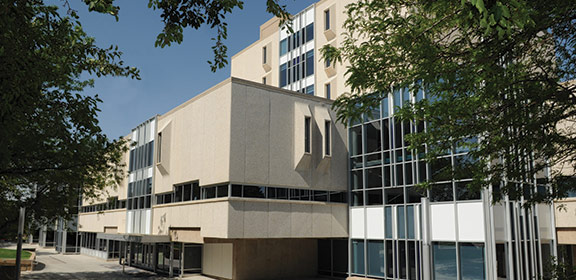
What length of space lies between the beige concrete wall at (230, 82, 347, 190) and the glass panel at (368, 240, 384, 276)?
376 centimetres

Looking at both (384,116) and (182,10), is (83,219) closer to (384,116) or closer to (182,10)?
(384,116)

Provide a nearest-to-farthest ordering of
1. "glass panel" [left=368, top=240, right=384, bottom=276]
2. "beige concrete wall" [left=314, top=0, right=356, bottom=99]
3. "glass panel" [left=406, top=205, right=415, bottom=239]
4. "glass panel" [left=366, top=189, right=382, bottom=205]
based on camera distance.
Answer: "glass panel" [left=406, top=205, right=415, bottom=239]
"glass panel" [left=368, top=240, right=384, bottom=276]
"glass panel" [left=366, top=189, right=382, bottom=205]
"beige concrete wall" [left=314, top=0, right=356, bottom=99]

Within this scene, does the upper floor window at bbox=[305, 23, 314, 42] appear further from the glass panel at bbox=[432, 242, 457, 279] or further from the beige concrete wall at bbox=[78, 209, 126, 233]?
the beige concrete wall at bbox=[78, 209, 126, 233]

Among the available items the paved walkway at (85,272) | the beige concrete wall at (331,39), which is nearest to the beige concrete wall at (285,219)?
the paved walkway at (85,272)

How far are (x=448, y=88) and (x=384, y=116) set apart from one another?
18.0 metres

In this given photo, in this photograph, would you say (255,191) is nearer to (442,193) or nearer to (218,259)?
(218,259)

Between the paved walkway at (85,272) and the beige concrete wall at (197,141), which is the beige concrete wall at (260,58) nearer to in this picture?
the beige concrete wall at (197,141)

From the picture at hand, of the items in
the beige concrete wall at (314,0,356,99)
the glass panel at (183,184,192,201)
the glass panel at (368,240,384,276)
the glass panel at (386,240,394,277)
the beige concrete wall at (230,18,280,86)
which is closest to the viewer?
the glass panel at (386,240,394,277)

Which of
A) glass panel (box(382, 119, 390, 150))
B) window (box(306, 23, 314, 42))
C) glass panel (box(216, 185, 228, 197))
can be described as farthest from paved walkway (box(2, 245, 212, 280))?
window (box(306, 23, 314, 42))

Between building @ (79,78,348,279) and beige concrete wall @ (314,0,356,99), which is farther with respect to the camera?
beige concrete wall @ (314,0,356,99)

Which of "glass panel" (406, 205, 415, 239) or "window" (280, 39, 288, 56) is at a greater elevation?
"window" (280, 39, 288, 56)

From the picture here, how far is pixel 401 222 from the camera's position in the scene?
961 inches

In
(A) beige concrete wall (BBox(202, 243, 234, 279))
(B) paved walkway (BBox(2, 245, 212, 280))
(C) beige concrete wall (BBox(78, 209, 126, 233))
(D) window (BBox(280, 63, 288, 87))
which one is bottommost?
(B) paved walkway (BBox(2, 245, 212, 280))

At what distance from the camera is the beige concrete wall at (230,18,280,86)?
130 ft
